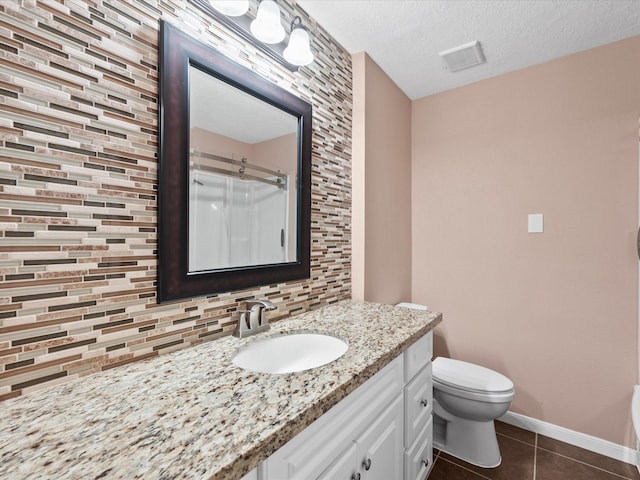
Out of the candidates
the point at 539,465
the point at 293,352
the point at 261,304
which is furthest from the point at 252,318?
the point at 539,465

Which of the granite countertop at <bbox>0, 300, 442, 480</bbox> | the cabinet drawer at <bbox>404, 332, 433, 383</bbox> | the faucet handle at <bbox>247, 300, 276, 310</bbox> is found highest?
the faucet handle at <bbox>247, 300, 276, 310</bbox>

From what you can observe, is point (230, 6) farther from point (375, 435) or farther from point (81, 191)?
point (375, 435)

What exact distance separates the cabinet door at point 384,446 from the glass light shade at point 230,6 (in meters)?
1.46

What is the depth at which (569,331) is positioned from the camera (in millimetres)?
1868

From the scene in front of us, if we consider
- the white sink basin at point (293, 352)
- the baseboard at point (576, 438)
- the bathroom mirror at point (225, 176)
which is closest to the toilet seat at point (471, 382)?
the baseboard at point (576, 438)

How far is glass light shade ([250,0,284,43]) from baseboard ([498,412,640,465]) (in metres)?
2.58

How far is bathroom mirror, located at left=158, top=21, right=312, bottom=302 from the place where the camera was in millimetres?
987

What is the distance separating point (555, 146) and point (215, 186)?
206 cm

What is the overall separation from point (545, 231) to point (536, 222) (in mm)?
75

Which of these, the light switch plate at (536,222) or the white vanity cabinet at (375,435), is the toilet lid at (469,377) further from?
the light switch plate at (536,222)

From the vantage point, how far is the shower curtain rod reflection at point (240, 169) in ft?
3.55

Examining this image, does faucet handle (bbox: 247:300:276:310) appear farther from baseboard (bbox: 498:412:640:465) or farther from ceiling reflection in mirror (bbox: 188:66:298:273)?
baseboard (bbox: 498:412:640:465)

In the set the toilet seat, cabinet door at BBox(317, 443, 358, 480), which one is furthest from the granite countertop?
the toilet seat

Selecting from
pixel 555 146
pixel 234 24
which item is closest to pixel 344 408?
pixel 234 24
